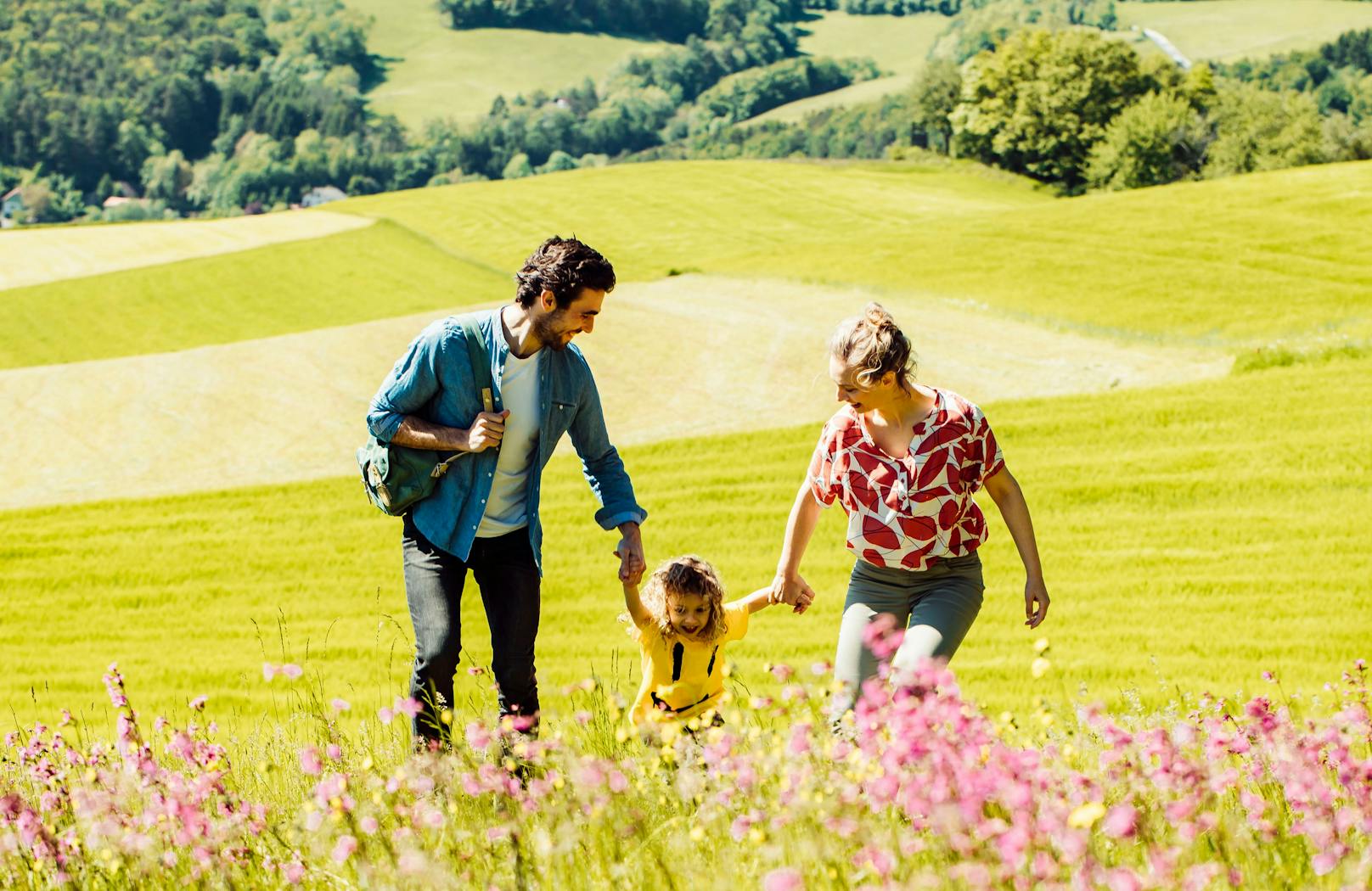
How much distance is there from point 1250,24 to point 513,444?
17963cm

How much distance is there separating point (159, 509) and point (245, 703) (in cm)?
896

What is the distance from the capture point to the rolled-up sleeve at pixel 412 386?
5.40 m

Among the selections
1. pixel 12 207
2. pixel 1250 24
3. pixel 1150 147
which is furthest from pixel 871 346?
pixel 1250 24

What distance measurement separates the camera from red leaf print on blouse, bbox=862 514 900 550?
5391 mm

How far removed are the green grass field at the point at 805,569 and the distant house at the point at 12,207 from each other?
5054 inches

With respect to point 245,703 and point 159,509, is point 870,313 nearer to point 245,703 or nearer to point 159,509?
point 245,703

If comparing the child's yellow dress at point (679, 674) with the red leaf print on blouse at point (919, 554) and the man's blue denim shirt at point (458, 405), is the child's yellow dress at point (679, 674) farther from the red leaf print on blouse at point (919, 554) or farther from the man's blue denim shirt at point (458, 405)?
the red leaf print on blouse at point (919, 554)

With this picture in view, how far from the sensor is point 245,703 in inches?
386

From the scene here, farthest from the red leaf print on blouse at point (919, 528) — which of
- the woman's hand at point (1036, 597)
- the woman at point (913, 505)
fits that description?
the woman's hand at point (1036, 597)

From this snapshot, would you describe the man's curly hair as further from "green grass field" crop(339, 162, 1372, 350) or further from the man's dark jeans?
"green grass field" crop(339, 162, 1372, 350)

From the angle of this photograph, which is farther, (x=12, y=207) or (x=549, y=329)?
(x=12, y=207)

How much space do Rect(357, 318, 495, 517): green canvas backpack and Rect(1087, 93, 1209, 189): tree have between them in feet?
241

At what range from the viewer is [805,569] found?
13203 millimetres

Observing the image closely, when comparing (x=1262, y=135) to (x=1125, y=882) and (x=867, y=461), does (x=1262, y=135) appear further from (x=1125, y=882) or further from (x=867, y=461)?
(x=1125, y=882)
